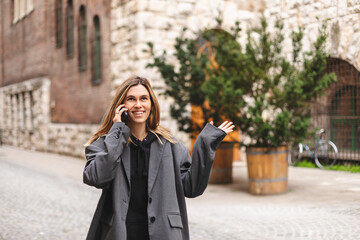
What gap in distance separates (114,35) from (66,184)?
187 inches

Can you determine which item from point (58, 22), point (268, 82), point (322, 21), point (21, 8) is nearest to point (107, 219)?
point (268, 82)

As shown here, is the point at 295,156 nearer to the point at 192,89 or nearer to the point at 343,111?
the point at 343,111

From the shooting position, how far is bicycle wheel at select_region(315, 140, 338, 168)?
9.21 m

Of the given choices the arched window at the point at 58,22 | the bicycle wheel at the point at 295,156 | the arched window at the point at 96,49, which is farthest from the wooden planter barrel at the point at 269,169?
the arched window at the point at 58,22

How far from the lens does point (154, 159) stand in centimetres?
246

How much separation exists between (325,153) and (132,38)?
5381 millimetres

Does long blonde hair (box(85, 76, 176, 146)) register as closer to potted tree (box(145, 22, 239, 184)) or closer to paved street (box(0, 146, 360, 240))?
paved street (box(0, 146, 360, 240))

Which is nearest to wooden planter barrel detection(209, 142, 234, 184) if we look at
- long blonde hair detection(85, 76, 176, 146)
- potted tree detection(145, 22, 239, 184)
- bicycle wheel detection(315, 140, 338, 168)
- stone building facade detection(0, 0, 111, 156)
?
potted tree detection(145, 22, 239, 184)

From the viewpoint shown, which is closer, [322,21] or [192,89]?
[322,21]

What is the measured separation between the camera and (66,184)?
941 cm

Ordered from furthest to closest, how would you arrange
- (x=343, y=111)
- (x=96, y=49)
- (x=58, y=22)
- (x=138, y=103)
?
(x=58, y=22)
(x=96, y=49)
(x=343, y=111)
(x=138, y=103)

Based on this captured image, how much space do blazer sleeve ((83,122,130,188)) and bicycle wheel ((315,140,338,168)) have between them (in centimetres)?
726

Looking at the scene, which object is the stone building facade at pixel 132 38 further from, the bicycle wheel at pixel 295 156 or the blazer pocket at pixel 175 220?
the blazer pocket at pixel 175 220

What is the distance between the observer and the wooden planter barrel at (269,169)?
746 centimetres
